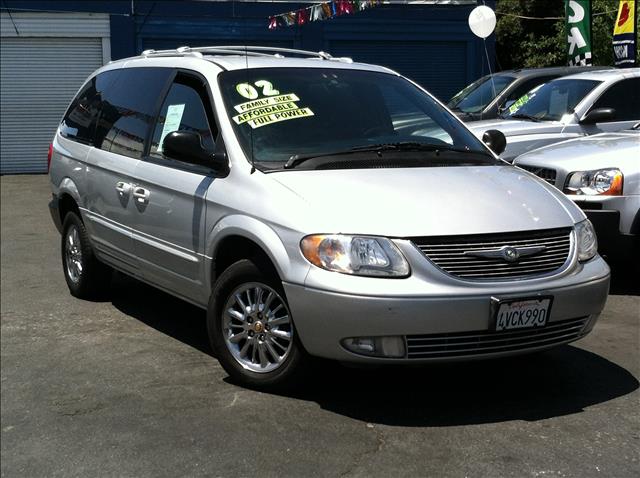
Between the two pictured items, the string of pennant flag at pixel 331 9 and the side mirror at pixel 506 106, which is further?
the string of pennant flag at pixel 331 9

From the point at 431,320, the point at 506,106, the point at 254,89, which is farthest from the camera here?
the point at 506,106

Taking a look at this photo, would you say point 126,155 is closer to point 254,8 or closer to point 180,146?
point 180,146

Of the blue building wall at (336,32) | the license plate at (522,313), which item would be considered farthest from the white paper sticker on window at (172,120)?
the blue building wall at (336,32)

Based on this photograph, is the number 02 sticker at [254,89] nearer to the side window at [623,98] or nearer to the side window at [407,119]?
the side window at [407,119]

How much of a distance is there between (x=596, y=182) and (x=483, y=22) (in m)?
5.92

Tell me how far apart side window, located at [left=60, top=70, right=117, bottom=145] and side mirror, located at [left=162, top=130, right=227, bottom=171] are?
1.71 metres

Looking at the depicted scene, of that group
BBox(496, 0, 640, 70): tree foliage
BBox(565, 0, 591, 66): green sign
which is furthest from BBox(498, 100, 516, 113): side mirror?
BBox(496, 0, 640, 70): tree foliage

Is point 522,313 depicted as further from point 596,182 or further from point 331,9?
point 331,9

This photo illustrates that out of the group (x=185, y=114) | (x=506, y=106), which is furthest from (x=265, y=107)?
(x=506, y=106)

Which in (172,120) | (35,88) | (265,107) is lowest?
(35,88)

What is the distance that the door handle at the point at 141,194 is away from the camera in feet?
17.9

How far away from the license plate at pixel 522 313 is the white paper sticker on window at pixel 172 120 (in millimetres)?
2429

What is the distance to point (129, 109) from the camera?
6043 millimetres

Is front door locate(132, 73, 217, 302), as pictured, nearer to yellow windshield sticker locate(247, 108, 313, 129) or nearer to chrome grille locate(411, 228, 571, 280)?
yellow windshield sticker locate(247, 108, 313, 129)
